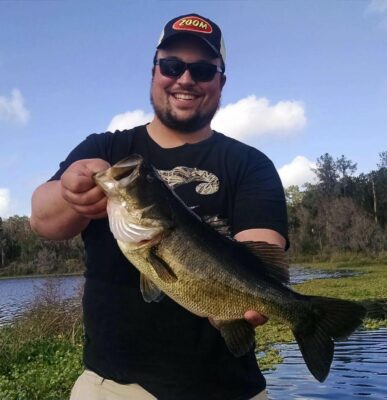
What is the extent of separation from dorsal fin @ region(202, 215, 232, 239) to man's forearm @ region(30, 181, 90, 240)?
2.61 feet

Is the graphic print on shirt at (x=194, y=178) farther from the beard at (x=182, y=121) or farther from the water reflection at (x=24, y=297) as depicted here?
the water reflection at (x=24, y=297)

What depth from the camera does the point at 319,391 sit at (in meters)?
10.4

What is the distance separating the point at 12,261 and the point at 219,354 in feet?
318

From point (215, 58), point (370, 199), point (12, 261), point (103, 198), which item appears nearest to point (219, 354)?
point (103, 198)

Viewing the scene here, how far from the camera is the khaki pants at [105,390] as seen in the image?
3455 mm

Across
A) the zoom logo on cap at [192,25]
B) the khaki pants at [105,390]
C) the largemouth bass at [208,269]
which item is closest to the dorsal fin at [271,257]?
the largemouth bass at [208,269]

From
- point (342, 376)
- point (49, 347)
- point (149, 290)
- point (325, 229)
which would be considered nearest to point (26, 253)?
point (325, 229)

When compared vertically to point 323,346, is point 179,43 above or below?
above

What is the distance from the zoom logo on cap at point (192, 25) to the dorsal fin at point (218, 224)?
4.86 feet

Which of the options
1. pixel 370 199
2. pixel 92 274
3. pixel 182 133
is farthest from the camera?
pixel 370 199

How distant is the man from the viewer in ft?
11.1

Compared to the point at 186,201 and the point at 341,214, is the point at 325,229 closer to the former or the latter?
the point at 341,214

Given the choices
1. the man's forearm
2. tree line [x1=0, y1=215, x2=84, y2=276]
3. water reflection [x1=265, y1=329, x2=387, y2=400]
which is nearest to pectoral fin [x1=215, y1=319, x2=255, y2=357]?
the man's forearm

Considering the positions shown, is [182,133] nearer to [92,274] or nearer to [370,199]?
[92,274]
